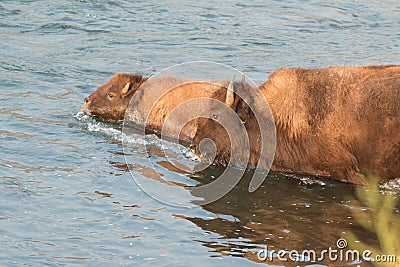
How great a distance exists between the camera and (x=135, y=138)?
1139cm

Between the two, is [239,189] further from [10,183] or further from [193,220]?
[10,183]

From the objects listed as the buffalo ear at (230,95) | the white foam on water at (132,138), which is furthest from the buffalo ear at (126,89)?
the buffalo ear at (230,95)

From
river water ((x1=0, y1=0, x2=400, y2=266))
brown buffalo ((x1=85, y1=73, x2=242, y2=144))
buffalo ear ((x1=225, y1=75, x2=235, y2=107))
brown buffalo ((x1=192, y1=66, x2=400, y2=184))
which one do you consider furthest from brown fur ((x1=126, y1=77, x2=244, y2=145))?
brown buffalo ((x1=192, y1=66, x2=400, y2=184))

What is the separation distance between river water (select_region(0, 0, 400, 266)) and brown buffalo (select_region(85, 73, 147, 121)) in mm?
249

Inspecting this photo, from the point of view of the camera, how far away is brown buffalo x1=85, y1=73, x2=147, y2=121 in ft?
39.7

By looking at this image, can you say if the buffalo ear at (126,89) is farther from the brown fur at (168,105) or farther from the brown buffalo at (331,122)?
the brown buffalo at (331,122)

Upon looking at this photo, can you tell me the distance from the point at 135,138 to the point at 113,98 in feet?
3.45

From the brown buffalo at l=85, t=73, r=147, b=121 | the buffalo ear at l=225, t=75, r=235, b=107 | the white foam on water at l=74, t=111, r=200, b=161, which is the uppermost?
the buffalo ear at l=225, t=75, r=235, b=107

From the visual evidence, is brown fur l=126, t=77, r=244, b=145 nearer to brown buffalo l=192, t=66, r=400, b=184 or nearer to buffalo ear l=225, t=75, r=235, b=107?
buffalo ear l=225, t=75, r=235, b=107

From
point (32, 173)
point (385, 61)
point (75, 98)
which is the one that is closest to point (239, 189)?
point (32, 173)

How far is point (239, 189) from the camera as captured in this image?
31.1 feet

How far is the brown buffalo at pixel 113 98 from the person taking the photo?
477 inches

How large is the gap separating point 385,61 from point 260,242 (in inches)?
286

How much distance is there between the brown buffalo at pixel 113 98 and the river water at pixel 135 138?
249mm
